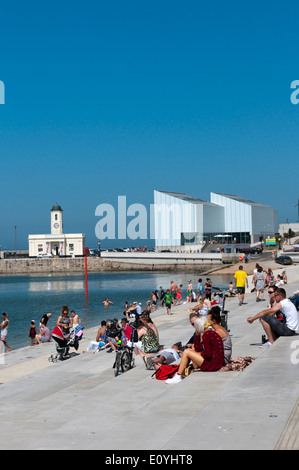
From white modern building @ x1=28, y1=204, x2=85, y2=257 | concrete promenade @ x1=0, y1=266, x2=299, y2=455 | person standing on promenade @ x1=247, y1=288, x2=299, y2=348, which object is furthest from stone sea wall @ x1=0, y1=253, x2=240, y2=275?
concrete promenade @ x1=0, y1=266, x2=299, y2=455

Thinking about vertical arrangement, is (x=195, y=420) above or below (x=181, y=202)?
below

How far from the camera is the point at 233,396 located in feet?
25.3

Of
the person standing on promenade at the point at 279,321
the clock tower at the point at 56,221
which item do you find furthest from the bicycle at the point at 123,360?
the clock tower at the point at 56,221

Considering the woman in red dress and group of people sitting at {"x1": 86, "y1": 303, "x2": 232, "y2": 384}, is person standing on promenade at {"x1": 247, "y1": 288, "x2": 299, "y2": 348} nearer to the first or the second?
group of people sitting at {"x1": 86, "y1": 303, "x2": 232, "y2": 384}

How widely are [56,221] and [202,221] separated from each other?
3312 centimetres

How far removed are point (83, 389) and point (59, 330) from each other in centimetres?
479

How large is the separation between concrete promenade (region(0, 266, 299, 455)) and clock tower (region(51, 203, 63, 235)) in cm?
10954

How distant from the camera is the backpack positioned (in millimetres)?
10500

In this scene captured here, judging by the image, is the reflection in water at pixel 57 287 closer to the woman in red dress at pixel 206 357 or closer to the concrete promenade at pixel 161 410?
the concrete promenade at pixel 161 410

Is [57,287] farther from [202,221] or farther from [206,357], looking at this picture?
[206,357]

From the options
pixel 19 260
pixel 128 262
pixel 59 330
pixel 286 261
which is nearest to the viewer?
pixel 59 330

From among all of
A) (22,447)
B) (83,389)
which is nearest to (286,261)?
(83,389)

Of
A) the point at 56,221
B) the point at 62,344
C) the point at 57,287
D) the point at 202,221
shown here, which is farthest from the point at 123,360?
the point at 56,221

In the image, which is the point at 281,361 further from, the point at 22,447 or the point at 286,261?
the point at 286,261
